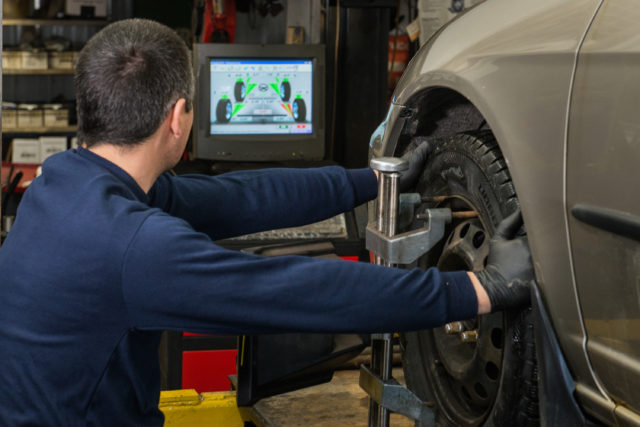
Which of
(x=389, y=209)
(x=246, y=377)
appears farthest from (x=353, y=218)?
(x=389, y=209)

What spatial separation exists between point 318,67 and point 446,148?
8.38ft

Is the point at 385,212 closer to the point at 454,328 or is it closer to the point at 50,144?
the point at 454,328

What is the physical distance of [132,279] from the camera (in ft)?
5.16

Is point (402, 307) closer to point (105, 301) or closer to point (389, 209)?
point (389, 209)

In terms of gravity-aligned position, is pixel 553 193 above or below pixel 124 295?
above

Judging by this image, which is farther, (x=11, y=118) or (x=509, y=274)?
(x=11, y=118)

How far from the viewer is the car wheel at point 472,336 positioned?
166 centimetres

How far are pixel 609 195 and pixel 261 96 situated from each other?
3.14 meters

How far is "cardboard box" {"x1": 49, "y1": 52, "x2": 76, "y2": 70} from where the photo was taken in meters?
6.95

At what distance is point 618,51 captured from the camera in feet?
4.39

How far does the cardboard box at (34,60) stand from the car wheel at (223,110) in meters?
3.15

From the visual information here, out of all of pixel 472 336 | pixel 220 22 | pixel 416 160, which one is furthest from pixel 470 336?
pixel 220 22

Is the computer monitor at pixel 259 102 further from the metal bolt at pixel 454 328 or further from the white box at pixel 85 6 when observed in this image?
the white box at pixel 85 6

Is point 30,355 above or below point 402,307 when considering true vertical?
below
